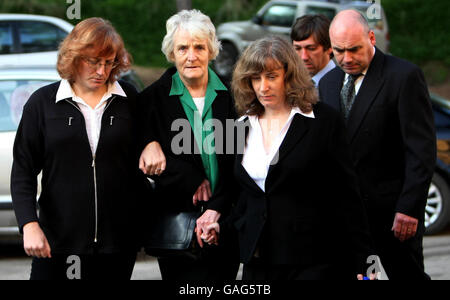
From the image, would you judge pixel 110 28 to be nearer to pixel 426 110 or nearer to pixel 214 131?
pixel 214 131

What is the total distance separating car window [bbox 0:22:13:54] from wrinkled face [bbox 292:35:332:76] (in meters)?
7.57

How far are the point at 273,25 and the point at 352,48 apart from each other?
12.7m

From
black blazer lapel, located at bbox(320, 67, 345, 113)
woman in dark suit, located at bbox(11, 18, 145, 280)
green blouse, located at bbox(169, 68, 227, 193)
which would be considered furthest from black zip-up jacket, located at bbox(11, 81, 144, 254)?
black blazer lapel, located at bbox(320, 67, 345, 113)

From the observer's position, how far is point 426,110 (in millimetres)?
4352

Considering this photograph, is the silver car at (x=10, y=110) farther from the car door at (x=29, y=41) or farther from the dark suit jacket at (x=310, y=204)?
the car door at (x=29, y=41)

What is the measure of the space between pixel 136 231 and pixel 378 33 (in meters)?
13.0

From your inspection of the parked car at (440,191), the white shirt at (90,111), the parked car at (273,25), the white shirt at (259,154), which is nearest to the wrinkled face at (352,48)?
the white shirt at (259,154)

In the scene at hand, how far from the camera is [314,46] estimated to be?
5.50 metres

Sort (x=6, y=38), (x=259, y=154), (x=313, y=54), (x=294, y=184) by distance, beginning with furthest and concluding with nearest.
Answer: (x=6, y=38)
(x=313, y=54)
(x=259, y=154)
(x=294, y=184)

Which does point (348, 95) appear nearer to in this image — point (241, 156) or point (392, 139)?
point (392, 139)

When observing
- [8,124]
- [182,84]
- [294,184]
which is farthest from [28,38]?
[294,184]

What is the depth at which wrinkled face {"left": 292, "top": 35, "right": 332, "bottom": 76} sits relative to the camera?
546 cm

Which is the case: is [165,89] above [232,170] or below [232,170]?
above
